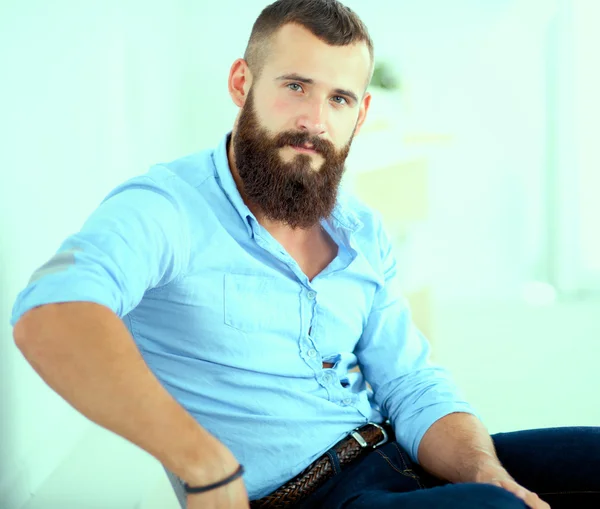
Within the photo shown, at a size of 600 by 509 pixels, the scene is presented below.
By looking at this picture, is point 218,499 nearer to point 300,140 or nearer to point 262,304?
point 262,304

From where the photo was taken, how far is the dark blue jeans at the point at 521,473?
1266mm

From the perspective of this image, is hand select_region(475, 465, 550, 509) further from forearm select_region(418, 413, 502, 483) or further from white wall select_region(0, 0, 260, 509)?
white wall select_region(0, 0, 260, 509)

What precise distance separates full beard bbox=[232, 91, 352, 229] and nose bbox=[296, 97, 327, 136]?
15 mm

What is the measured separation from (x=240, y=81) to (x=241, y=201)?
33 centimetres

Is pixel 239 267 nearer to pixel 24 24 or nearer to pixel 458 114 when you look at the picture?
pixel 24 24

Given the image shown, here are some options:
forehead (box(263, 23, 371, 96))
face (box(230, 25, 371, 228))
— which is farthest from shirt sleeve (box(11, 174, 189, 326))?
forehead (box(263, 23, 371, 96))

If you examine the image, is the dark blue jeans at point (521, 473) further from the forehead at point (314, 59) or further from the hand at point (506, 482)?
the forehead at point (314, 59)

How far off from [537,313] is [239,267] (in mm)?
3243

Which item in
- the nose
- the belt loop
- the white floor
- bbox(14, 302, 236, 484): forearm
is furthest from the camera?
the white floor

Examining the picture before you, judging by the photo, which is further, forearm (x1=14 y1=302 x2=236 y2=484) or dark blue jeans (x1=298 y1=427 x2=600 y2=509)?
dark blue jeans (x1=298 y1=427 x2=600 y2=509)

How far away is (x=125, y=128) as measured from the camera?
244cm

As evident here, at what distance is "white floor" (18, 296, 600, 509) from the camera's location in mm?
1762

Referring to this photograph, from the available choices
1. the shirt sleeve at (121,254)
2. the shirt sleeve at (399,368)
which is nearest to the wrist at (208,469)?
the shirt sleeve at (121,254)

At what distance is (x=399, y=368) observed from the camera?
1535 millimetres
